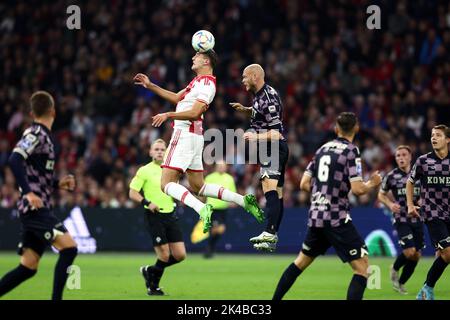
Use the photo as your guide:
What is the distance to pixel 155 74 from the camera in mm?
26906

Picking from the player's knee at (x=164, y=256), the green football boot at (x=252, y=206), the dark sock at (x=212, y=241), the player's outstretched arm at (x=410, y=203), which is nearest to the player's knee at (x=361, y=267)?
the green football boot at (x=252, y=206)

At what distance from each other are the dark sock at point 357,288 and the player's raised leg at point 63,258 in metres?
3.23

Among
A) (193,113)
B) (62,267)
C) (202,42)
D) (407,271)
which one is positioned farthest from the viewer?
(407,271)

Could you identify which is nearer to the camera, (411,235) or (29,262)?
(29,262)

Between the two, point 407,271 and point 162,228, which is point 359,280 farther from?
point 162,228

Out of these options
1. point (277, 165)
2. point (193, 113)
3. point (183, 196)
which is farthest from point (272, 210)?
point (193, 113)

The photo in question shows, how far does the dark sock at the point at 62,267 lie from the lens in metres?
10.6

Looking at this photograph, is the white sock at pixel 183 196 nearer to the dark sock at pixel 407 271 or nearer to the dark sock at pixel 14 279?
the dark sock at pixel 14 279

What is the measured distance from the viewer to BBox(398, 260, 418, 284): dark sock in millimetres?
14945

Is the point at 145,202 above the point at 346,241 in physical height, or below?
below

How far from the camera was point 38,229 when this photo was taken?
1035cm

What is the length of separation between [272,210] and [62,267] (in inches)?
136

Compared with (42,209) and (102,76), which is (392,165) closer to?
(102,76)

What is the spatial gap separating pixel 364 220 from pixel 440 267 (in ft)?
31.6
